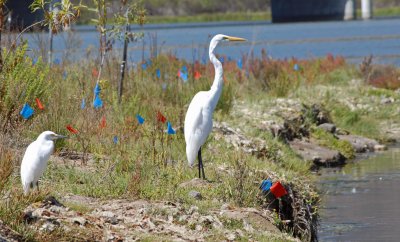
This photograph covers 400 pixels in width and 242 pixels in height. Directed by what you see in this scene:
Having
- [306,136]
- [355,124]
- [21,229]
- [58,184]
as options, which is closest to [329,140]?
[306,136]

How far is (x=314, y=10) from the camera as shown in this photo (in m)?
100

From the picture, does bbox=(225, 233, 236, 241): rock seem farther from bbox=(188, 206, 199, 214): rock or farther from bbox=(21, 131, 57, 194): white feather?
bbox=(21, 131, 57, 194): white feather

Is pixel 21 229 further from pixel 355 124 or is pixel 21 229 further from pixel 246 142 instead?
pixel 355 124

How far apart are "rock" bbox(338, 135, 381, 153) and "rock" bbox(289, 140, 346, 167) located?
1.16 m

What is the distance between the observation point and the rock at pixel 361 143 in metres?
19.2

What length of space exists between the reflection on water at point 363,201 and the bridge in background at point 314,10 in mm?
79998

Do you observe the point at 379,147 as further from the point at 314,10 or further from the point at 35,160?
the point at 314,10

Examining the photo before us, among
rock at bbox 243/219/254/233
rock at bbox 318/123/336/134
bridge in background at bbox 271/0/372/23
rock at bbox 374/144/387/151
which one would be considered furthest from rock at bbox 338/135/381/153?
bridge in background at bbox 271/0/372/23

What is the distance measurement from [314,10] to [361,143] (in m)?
81.7

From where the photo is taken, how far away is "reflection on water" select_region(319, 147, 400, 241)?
462 inches

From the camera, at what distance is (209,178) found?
11.6 metres

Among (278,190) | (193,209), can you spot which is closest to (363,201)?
(278,190)

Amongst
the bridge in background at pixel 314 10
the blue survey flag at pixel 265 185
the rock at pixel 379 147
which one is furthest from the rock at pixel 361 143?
the bridge in background at pixel 314 10

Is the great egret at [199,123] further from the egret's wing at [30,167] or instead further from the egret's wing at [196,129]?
the egret's wing at [30,167]
